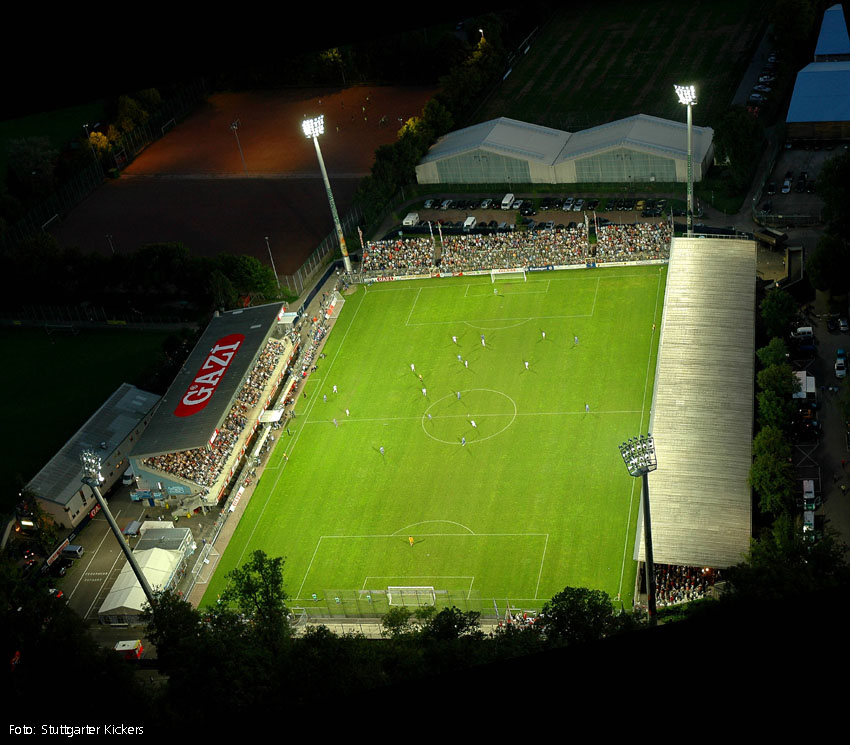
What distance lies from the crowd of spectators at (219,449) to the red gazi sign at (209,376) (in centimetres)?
151

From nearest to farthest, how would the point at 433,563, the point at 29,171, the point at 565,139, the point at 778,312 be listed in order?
the point at 433,563, the point at 778,312, the point at 565,139, the point at 29,171

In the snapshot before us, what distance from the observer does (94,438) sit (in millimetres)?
56719

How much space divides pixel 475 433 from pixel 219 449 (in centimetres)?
1291

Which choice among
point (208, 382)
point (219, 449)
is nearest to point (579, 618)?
point (219, 449)

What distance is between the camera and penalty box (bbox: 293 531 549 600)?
45406mm

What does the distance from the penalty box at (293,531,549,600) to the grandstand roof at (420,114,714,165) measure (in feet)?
119

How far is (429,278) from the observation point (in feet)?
227

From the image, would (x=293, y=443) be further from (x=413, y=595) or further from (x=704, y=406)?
(x=704, y=406)

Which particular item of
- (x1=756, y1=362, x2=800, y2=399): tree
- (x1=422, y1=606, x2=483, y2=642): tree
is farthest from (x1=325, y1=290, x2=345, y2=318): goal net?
(x1=422, y1=606, x2=483, y2=642): tree

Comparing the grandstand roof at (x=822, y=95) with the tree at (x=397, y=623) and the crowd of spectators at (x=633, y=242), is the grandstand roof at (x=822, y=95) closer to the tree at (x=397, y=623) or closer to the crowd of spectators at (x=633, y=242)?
the crowd of spectators at (x=633, y=242)

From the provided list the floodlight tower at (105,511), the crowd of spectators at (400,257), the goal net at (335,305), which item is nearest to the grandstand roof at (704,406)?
the crowd of spectators at (400,257)

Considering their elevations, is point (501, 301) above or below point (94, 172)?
below

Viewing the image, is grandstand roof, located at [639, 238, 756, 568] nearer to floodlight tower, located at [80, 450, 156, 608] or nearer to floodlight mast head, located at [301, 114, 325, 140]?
floodlight tower, located at [80, 450, 156, 608]

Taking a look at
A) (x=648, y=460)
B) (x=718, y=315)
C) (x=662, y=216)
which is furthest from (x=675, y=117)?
(x=648, y=460)
